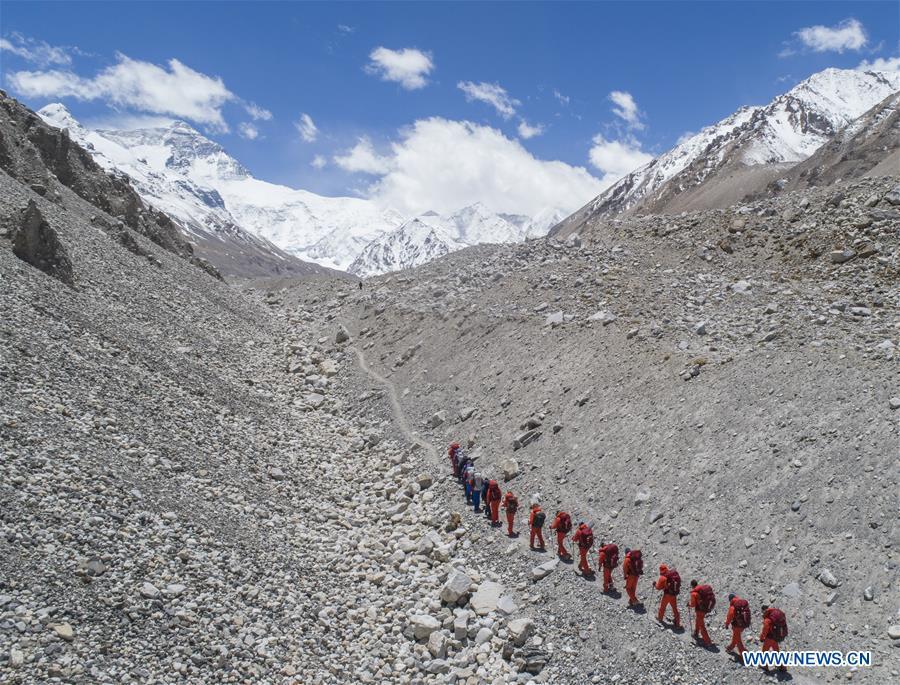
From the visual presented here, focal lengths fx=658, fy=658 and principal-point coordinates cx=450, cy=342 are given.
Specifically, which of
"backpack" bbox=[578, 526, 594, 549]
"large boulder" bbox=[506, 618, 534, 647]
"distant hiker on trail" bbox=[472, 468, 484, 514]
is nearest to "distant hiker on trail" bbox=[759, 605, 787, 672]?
"backpack" bbox=[578, 526, 594, 549]

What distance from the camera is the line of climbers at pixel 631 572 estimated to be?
12578 millimetres

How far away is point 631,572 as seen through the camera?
585 inches

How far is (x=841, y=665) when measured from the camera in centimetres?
1194

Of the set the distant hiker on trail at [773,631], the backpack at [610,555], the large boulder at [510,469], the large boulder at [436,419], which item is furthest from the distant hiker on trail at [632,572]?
the large boulder at [436,419]

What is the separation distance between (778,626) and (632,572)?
3316mm

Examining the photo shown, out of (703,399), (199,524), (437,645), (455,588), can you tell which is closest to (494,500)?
(455,588)

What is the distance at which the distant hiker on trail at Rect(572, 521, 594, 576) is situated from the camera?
16.1 metres

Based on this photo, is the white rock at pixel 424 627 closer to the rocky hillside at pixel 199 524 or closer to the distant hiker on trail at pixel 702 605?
the rocky hillside at pixel 199 524

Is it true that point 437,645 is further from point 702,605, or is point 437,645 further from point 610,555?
point 702,605

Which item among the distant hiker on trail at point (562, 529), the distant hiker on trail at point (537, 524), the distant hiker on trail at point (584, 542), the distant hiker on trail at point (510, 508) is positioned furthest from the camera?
the distant hiker on trail at point (510, 508)

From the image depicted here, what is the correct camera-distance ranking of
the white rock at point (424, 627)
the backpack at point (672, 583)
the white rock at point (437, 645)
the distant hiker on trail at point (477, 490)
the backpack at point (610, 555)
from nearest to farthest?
the backpack at point (672, 583), the white rock at point (437, 645), the backpack at point (610, 555), the white rock at point (424, 627), the distant hiker on trail at point (477, 490)

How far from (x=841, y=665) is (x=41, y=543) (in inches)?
616

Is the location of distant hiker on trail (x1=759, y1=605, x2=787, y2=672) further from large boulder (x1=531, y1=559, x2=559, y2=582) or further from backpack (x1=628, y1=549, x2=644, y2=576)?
large boulder (x1=531, y1=559, x2=559, y2=582)

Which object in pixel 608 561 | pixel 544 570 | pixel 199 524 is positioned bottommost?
pixel 199 524
